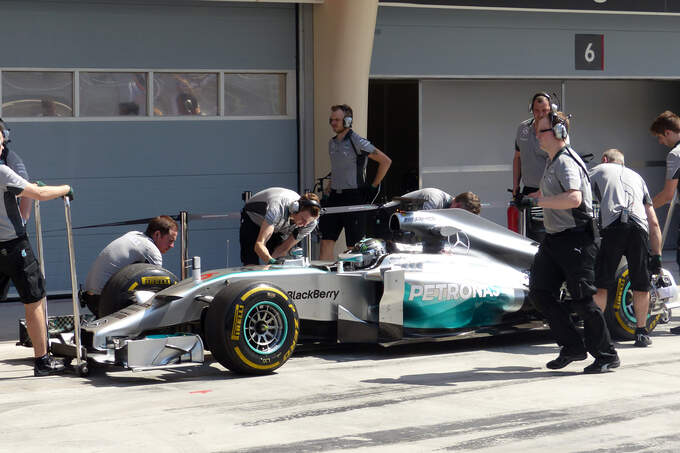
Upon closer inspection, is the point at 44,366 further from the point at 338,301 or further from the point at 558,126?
the point at 558,126

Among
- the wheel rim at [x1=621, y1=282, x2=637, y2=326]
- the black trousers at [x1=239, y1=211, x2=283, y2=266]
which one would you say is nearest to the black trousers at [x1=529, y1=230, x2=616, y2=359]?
the wheel rim at [x1=621, y1=282, x2=637, y2=326]

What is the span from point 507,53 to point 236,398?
28.9 feet

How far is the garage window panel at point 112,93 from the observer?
41.3 feet

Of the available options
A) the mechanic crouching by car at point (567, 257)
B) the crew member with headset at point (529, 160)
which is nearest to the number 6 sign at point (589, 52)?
the crew member with headset at point (529, 160)

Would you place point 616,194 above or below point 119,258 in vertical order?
above

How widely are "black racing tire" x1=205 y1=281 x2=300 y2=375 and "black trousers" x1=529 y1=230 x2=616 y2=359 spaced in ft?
5.86

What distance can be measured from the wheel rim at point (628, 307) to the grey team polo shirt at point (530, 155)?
6.29 feet

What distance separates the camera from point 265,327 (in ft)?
26.7

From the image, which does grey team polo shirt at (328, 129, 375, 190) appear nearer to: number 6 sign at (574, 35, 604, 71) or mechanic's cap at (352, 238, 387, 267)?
mechanic's cap at (352, 238, 387, 267)

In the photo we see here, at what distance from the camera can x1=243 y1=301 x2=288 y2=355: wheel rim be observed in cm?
805

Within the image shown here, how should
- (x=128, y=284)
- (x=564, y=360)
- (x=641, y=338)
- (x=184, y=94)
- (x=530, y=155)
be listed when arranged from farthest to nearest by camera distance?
(x=184, y=94) → (x=530, y=155) → (x=641, y=338) → (x=128, y=284) → (x=564, y=360)

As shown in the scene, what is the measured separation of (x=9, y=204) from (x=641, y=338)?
501cm

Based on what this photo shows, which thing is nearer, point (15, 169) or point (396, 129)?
point (15, 169)

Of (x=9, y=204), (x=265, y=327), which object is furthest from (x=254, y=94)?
(x=265, y=327)
